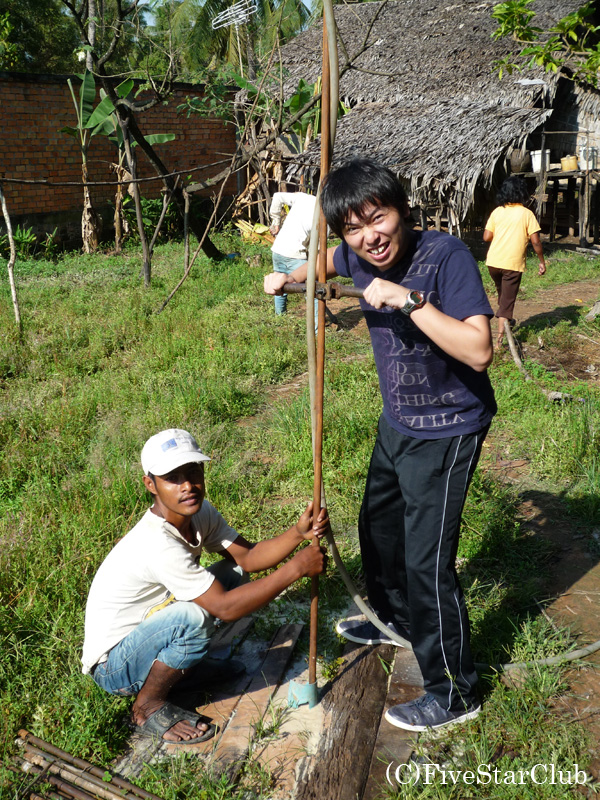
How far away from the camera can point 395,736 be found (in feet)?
7.68

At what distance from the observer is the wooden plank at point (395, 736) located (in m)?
2.18

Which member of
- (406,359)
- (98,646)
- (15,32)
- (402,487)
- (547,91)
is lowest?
(98,646)

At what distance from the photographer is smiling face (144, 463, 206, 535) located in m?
2.33

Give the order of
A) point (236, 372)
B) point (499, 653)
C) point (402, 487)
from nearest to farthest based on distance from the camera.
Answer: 1. point (402, 487)
2. point (499, 653)
3. point (236, 372)

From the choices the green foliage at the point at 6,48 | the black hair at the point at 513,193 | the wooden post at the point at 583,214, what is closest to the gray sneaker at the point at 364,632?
the black hair at the point at 513,193

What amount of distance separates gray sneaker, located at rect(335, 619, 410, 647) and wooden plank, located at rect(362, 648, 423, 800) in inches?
3.2

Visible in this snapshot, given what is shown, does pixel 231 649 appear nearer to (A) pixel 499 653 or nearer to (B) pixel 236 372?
(A) pixel 499 653

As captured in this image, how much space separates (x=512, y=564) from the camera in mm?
3305

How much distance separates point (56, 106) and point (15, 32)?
13.3 metres

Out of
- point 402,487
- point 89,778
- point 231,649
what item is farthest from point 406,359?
point 89,778

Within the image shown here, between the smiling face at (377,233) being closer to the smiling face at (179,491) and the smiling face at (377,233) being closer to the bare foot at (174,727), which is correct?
the smiling face at (179,491)

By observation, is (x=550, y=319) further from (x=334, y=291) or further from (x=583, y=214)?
(x=334, y=291)

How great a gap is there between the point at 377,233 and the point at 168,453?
99 cm

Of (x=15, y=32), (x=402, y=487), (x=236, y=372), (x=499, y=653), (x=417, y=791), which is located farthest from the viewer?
(x=15, y=32)
